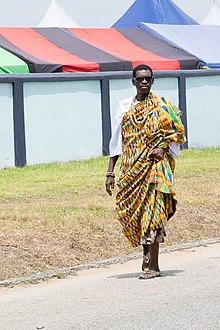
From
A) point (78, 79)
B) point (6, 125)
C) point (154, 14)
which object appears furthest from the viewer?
point (154, 14)

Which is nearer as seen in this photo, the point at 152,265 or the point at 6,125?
the point at 152,265

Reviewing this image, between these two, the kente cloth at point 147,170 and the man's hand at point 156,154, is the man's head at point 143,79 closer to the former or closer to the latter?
the kente cloth at point 147,170

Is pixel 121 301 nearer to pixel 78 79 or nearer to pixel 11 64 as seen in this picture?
pixel 11 64

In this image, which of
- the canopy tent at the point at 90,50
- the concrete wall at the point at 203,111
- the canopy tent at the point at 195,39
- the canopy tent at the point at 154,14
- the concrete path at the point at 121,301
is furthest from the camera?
the canopy tent at the point at 154,14

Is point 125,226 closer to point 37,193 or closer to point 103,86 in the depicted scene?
point 37,193

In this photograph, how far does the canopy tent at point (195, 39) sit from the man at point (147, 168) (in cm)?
1368

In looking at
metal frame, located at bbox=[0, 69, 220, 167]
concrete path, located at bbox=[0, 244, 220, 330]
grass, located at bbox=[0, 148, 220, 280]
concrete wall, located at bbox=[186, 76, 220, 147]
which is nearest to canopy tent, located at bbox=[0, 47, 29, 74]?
metal frame, located at bbox=[0, 69, 220, 167]

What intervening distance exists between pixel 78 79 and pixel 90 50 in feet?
7.61

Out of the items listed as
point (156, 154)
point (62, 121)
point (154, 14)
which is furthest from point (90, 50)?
point (156, 154)

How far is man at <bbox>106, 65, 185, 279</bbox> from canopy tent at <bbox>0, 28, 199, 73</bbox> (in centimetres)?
1010

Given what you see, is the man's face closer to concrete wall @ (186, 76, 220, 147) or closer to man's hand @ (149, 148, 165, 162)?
man's hand @ (149, 148, 165, 162)

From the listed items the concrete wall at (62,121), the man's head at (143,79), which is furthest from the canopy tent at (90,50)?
the man's head at (143,79)

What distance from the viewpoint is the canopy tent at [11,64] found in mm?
17734

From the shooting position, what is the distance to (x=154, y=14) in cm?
2830
